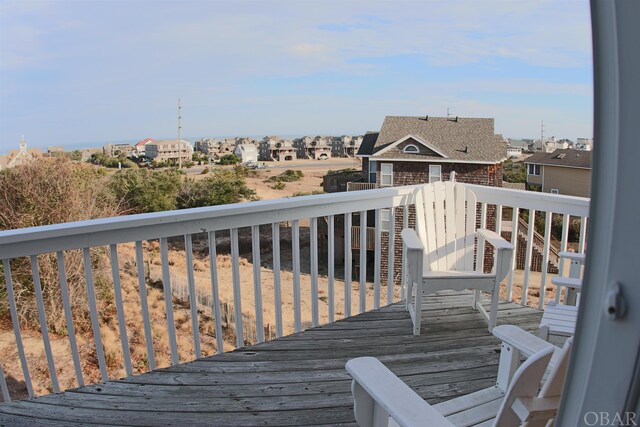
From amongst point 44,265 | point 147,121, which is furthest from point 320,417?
point 147,121

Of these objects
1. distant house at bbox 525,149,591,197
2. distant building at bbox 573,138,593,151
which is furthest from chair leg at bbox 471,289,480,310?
distant house at bbox 525,149,591,197

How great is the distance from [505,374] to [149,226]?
74.4 inches

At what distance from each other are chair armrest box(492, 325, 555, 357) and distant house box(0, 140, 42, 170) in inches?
342

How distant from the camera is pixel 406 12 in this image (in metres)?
5.20

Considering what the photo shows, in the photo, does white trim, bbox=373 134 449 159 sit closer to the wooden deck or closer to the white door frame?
the wooden deck

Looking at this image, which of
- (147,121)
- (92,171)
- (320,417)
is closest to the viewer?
(320,417)

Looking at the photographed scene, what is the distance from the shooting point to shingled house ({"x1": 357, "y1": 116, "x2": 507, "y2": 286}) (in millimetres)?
12211

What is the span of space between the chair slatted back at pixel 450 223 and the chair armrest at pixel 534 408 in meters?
2.52

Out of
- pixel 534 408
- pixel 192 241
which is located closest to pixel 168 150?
pixel 192 241

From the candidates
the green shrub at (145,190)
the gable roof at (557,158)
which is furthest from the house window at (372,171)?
the green shrub at (145,190)

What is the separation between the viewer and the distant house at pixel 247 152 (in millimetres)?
24188

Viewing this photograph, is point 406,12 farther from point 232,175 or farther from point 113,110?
point 113,110

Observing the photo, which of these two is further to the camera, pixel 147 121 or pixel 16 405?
pixel 147 121
